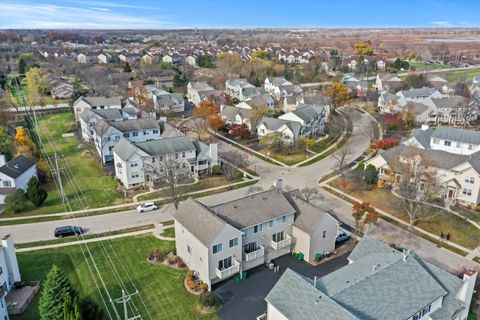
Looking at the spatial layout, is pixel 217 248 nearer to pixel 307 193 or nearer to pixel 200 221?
pixel 200 221

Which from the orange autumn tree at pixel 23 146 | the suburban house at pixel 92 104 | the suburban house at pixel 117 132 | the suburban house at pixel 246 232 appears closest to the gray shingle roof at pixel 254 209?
the suburban house at pixel 246 232

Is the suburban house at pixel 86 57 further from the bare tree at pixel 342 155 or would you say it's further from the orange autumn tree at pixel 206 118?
the bare tree at pixel 342 155

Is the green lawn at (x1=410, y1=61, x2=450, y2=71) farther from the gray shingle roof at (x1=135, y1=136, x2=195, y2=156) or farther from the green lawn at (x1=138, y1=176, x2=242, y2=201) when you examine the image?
the gray shingle roof at (x1=135, y1=136, x2=195, y2=156)

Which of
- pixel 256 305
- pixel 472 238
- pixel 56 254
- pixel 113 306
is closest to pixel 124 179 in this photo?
pixel 56 254

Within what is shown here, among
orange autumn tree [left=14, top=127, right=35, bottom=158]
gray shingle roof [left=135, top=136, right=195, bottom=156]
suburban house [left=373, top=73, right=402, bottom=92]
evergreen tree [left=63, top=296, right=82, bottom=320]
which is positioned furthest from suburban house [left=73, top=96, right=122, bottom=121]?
suburban house [left=373, top=73, right=402, bottom=92]

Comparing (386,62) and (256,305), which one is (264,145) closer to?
(256,305)

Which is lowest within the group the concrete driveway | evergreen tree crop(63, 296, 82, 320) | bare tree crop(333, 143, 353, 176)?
the concrete driveway
